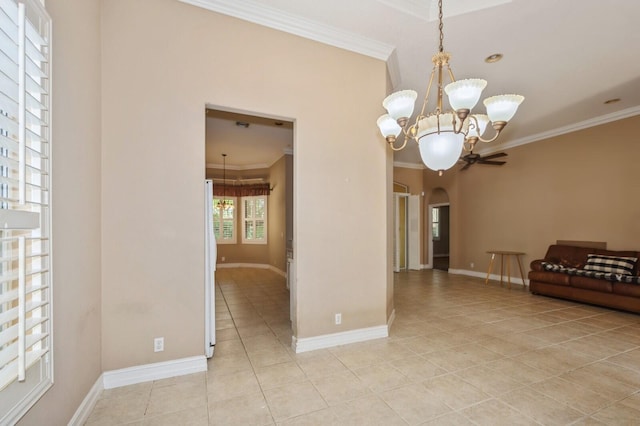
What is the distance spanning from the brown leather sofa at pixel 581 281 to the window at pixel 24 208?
6.51 meters

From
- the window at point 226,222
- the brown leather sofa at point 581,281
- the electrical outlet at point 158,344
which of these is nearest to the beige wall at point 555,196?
the brown leather sofa at point 581,281

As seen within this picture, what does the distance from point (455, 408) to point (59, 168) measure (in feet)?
10.1

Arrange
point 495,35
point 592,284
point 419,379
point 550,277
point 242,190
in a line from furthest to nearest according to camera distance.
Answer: point 242,190 → point 550,277 → point 592,284 → point 495,35 → point 419,379

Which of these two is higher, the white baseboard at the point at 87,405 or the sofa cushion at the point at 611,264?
the sofa cushion at the point at 611,264

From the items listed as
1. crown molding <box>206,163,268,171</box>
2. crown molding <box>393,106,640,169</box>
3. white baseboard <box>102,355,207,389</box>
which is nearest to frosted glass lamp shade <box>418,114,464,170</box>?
white baseboard <box>102,355,207,389</box>

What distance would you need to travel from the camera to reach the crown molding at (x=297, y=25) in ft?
8.84

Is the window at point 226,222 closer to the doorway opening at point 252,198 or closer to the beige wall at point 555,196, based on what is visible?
the doorway opening at point 252,198

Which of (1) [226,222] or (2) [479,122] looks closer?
(2) [479,122]

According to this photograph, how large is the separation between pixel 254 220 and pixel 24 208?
7796 mm

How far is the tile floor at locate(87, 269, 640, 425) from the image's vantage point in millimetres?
2002

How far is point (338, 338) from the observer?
10.3 ft

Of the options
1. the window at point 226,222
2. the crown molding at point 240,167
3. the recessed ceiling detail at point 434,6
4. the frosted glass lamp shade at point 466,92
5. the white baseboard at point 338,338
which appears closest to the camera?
the frosted glass lamp shade at point 466,92

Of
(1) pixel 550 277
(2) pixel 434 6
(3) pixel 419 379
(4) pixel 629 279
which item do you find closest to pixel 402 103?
(2) pixel 434 6

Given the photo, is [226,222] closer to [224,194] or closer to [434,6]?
[224,194]
